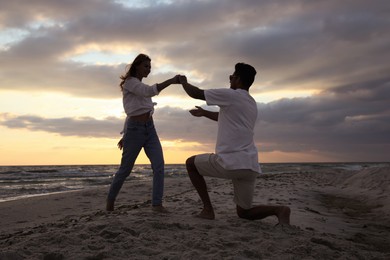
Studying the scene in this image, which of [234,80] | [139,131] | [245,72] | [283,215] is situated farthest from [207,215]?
[245,72]

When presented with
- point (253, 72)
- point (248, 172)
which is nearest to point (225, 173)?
point (248, 172)

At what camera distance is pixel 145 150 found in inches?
210

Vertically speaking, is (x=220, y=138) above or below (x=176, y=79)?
below

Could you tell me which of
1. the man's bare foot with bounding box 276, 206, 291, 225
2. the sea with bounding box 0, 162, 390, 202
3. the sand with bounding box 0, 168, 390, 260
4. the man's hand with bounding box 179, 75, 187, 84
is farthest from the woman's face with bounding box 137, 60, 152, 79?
the sea with bounding box 0, 162, 390, 202

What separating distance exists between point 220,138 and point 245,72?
813 millimetres

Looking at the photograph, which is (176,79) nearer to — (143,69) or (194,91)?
(194,91)

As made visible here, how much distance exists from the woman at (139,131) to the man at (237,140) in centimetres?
91

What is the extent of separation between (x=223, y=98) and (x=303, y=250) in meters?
1.75

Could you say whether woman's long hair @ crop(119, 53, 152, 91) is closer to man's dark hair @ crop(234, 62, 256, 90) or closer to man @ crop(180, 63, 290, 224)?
man @ crop(180, 63, 290, 224)

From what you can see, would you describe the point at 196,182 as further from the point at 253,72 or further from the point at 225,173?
the point at 253,72

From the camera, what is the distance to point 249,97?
14.1 feet

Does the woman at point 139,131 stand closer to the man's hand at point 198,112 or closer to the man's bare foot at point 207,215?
the man's bare foot at point 207,215

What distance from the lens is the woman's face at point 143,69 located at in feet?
17.4

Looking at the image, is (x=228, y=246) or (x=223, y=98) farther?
(x=223, y=98)
